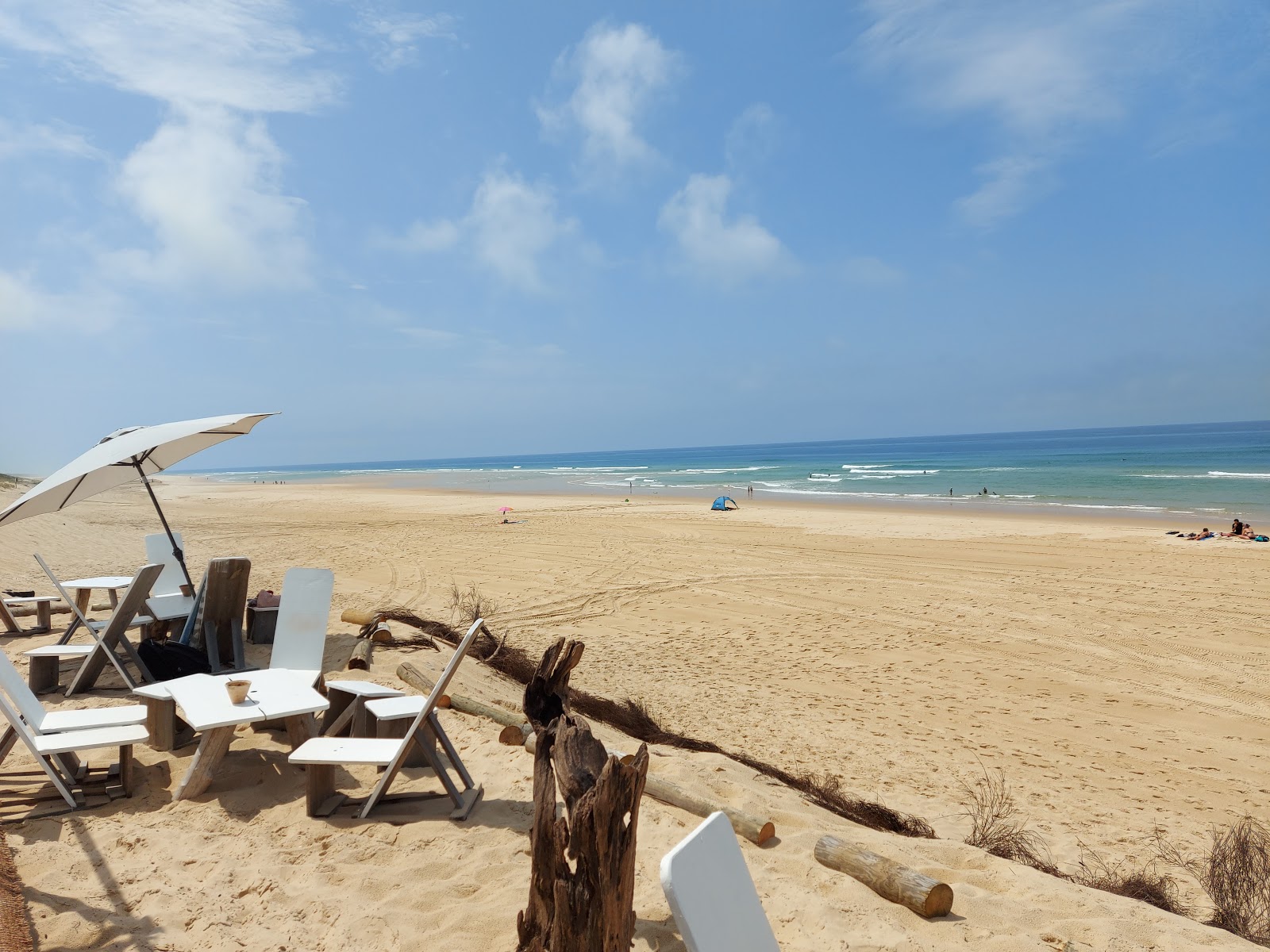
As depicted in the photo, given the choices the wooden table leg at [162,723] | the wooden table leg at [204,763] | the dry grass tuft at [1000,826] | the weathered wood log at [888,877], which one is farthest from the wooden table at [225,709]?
the dry grass tuft at [1000,826]

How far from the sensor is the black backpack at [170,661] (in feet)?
20.3

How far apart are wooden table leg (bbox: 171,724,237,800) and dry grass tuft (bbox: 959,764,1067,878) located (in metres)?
3.99

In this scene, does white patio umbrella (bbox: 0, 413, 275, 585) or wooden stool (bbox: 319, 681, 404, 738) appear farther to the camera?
white patio umbrella (bbox: 0, 413, 275, 585)

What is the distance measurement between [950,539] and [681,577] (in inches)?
302

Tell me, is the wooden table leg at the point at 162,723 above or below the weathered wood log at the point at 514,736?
above

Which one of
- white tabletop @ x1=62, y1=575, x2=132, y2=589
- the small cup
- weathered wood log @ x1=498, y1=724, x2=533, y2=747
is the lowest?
weathered wood log @ x1=498, y1=724, x2=533, y2=747

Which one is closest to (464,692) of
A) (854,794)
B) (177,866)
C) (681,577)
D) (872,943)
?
(177,866)

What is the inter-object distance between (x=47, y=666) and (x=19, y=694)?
8.47 feet

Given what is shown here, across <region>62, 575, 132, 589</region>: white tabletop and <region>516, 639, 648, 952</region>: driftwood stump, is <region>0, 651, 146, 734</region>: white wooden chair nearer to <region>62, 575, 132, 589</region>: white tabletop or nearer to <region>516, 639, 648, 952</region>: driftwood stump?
<region>516, 639, 648, 952</region>: driftwood stump

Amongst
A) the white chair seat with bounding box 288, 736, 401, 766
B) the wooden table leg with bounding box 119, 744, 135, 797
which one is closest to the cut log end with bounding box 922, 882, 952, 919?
the white chair seat with bounding box 288, 736, 401, 766

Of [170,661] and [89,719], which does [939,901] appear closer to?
[89,719]

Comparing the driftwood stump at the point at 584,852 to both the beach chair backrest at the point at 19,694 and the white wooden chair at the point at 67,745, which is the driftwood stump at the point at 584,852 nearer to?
the white wooden chair at the point at 67,745

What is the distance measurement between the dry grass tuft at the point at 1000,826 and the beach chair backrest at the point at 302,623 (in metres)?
4.27

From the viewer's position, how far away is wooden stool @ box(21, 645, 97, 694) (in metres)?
6.07
